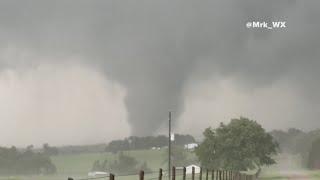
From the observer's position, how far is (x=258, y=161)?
163625 millimetres

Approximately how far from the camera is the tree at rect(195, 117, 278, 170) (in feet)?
539

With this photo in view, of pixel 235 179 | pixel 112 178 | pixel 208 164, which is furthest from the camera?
pixel 208 164

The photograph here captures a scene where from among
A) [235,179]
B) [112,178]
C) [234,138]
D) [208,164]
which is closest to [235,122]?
[234,138]

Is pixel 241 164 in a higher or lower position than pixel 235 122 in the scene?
lower

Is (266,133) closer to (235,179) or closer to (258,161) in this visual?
(258,161)

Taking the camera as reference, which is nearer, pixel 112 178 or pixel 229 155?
pixel 112 178

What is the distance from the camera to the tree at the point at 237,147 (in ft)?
539

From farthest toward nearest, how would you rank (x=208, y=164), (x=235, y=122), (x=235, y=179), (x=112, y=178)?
(x=235, y=122) < (x=208, y=164) < (x=235, y=179) < (x=112, y=178)

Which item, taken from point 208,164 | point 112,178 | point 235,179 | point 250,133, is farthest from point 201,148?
point 112,178

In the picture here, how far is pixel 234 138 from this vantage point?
170 m

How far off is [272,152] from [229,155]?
487 inches

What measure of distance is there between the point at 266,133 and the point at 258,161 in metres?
11.9

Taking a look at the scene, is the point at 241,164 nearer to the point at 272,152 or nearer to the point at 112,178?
the point at 272,152

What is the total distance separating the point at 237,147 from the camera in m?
169
